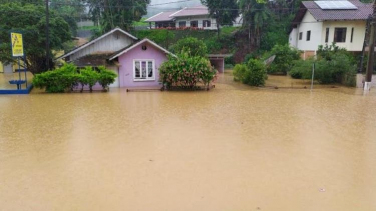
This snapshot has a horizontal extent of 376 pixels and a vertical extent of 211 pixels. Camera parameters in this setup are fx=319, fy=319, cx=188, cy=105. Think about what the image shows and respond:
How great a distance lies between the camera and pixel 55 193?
5172 mm

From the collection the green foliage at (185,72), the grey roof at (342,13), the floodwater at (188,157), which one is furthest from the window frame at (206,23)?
the floodwater at (188,157)

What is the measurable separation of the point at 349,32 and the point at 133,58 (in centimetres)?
1885

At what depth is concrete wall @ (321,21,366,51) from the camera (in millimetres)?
26938

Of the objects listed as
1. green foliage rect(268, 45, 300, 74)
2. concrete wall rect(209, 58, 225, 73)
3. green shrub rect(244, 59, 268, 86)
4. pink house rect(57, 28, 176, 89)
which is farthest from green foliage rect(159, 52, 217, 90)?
concrete wall rect(209, 58, 225, 73)

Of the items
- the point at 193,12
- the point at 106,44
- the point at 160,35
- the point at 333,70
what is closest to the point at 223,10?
the point at 160,35

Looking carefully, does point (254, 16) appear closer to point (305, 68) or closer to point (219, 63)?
point (219, 63)

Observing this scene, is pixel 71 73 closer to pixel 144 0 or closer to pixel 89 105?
pixel 89 105

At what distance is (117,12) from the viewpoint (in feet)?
110

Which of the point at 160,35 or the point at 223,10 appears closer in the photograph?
the point at 223,10

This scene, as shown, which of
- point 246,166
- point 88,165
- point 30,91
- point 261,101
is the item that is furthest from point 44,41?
point 246,166

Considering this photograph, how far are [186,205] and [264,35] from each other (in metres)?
33.7

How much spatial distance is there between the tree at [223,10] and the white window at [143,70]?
17.8m

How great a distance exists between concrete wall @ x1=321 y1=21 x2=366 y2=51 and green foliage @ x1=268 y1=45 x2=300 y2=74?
288cm

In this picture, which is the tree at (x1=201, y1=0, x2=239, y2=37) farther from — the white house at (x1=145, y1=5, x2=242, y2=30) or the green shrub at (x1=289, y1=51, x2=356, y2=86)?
the green shrub at (x1=289, y1=51, x2=356, y2=86)
